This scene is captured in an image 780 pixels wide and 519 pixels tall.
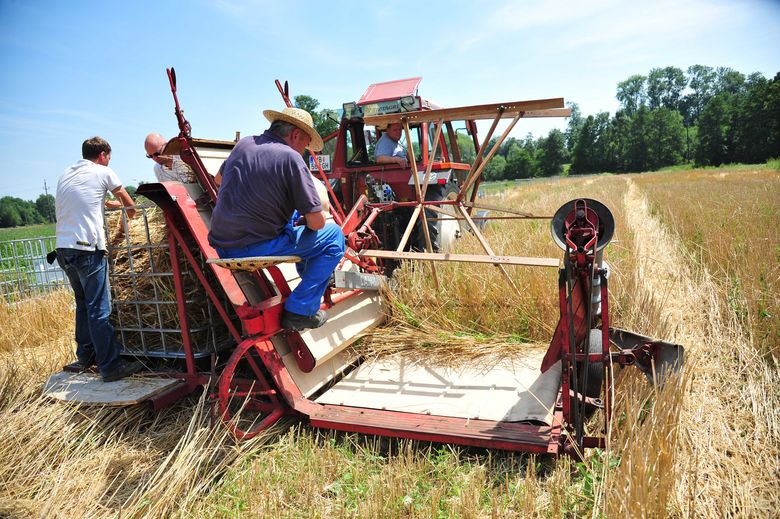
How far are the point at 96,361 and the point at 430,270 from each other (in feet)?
9.30

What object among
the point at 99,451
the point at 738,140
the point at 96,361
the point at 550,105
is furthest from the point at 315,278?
the point at 738,140

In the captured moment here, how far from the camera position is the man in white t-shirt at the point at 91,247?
3.28 meters

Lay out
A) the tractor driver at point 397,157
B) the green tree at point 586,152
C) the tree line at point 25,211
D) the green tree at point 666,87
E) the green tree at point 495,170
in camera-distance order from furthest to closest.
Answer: the green tree at point 666,87, the green tree at point 495,170, the green tree at point 586,152, the tree line at point 25,211, the tractor driver at point 397,157

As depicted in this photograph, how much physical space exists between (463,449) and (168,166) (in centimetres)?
295

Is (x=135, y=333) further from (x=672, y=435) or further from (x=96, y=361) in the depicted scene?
(x=672, y=435)

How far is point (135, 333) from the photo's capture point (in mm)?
3586

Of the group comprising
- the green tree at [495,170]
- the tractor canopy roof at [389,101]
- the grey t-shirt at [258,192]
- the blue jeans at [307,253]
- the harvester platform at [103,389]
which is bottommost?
the harvester platform at [103,389]

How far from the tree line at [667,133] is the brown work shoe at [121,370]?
4497 cm

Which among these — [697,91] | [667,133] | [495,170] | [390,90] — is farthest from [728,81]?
[390,90]

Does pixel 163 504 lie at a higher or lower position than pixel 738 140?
lower

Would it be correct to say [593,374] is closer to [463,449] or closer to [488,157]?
[463,449]

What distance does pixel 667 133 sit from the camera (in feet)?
216

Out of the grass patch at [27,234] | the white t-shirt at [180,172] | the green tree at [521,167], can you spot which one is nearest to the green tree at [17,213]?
the grass patch at [27,234]

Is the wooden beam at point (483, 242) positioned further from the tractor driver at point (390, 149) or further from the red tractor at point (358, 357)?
the tractor driver at point (390, 149)
